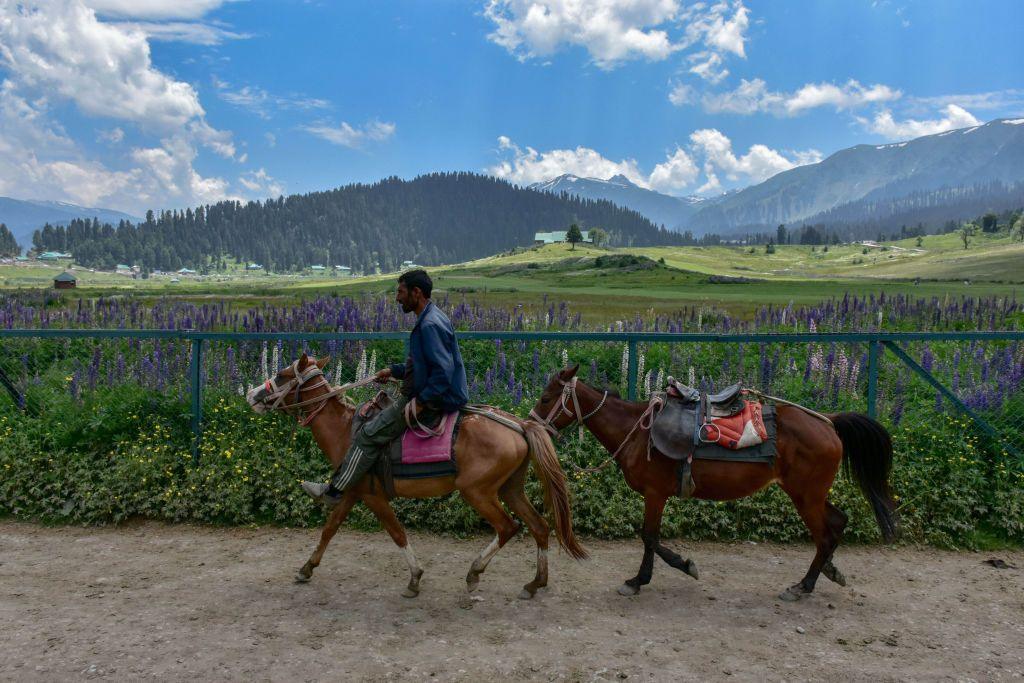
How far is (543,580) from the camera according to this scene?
6152mm

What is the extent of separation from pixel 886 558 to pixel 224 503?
7128 mm

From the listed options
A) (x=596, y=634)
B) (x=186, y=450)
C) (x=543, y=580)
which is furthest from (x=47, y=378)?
(x=596, y=634)

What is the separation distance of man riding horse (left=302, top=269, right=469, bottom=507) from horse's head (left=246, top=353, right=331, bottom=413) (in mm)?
746

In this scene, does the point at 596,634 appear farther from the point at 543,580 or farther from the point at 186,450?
the point at 186,450

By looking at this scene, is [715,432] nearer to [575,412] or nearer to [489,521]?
[575,412]

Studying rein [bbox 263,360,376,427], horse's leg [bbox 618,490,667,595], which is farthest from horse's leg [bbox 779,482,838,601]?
rein [bbox 263,360,376,427]

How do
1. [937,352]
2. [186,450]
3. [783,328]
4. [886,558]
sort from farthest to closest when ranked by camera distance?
[783,328]
[937,352]
[186,450]
[886,558]

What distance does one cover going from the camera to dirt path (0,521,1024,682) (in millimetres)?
4906

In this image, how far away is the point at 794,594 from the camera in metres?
Answer: 6.16

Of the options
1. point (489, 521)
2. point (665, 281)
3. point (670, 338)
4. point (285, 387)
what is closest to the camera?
point (489, 521)

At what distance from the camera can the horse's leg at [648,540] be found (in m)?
6.20

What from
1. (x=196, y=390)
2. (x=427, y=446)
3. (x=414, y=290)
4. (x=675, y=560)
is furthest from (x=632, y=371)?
(x=196, y=390)

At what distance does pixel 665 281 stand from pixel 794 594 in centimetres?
6357

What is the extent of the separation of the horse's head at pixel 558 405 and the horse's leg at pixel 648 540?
99 cm
